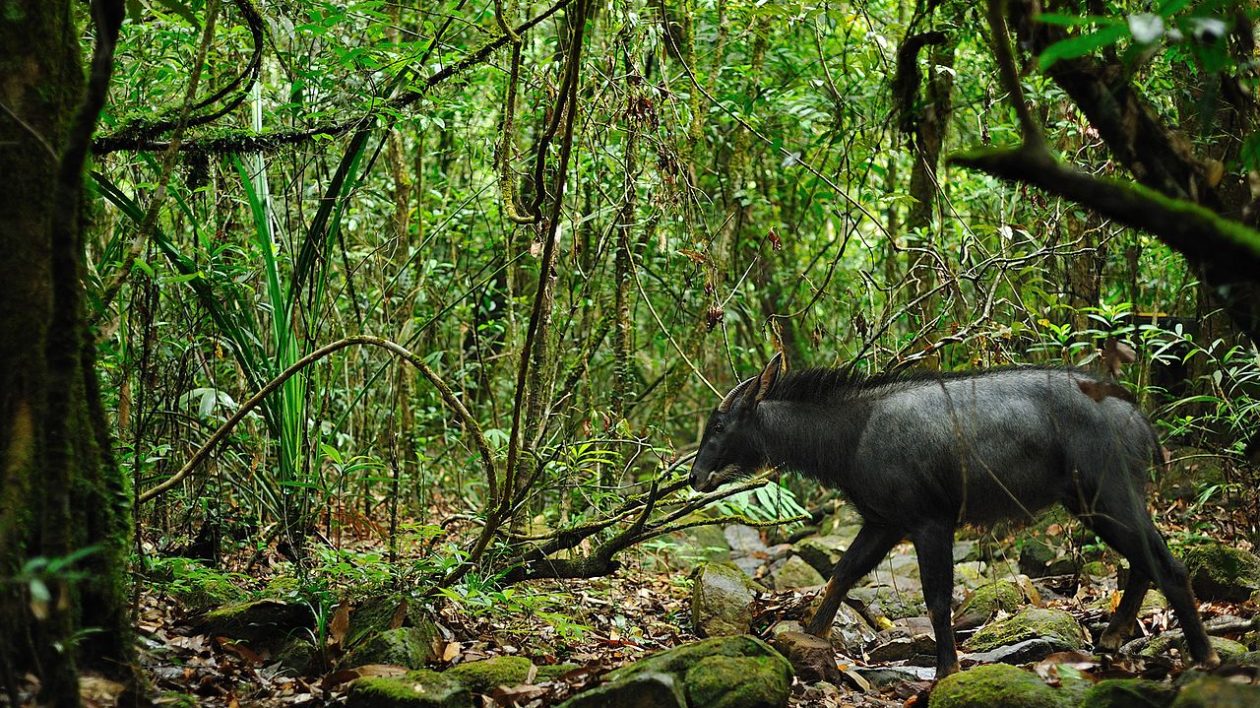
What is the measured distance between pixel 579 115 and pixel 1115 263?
20.7ft

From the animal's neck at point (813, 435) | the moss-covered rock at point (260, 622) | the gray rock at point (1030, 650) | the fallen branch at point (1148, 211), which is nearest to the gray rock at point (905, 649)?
the gray rock at point (1030, 650)

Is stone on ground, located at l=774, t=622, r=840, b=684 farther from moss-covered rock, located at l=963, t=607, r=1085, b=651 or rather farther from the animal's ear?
the animal's ear

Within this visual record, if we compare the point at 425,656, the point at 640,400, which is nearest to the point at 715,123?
the point at 640,400

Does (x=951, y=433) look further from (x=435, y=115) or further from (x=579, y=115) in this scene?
(x=435, y=115)

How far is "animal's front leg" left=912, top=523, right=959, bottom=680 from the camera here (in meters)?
5.71

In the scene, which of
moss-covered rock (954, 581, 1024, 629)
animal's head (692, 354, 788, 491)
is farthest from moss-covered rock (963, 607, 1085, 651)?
animal's head (692, 354, 788, 491)

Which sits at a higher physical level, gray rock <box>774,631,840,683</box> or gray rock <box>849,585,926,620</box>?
gray rock <box>774,631,840,683</box>

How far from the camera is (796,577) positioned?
8.62 meters

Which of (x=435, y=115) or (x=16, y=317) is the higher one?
(x=435, y=115)

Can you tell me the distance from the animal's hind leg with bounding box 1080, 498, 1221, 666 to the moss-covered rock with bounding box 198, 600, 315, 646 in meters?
4.24

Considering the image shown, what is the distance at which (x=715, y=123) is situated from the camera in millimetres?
10656

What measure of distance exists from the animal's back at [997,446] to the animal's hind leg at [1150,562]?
0.21 meters

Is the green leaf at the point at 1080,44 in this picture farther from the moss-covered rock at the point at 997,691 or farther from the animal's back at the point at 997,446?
the animal's back at the point at 997,446

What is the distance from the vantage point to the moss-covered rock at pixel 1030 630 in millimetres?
5914
